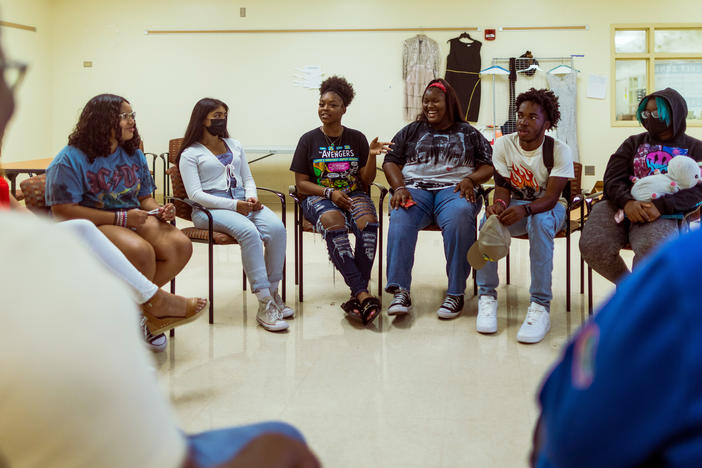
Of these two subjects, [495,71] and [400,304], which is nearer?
[400,304]

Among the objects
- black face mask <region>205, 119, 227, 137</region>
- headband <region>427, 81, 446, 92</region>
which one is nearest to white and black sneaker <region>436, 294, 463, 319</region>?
headband <region>427, 81, 446, 92</region>

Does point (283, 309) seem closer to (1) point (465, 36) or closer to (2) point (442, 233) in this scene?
(2) point (442, 233)

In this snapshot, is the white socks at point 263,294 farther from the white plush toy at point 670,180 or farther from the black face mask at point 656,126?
the black face mask at point 656,126

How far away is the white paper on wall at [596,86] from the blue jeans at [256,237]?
222 inches

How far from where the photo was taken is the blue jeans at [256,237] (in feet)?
11.0

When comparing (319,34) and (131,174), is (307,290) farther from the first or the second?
(319,34)

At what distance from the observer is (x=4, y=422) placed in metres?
0.64

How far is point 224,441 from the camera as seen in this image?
90cm

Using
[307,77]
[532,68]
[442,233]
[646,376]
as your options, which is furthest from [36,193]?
[532,68]

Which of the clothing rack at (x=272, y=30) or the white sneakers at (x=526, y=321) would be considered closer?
the white sneakers at (x=526, y=321)

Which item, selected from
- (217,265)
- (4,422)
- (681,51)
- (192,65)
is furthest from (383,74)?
(4,422)

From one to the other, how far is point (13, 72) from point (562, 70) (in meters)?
7.91

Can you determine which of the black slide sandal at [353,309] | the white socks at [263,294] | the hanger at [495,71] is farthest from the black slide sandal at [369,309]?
the hanger at [495,71]

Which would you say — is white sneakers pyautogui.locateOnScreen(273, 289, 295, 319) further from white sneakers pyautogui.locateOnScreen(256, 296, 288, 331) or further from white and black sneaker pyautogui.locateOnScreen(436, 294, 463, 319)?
white and black sneaker pyautogui.locateOnScreen(436, 294, 463, 319)
